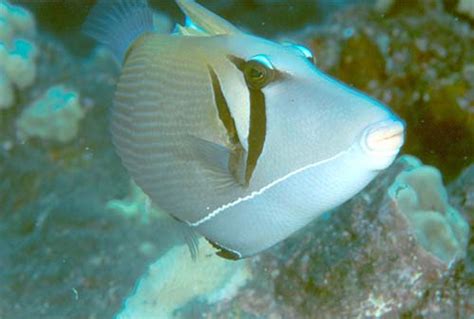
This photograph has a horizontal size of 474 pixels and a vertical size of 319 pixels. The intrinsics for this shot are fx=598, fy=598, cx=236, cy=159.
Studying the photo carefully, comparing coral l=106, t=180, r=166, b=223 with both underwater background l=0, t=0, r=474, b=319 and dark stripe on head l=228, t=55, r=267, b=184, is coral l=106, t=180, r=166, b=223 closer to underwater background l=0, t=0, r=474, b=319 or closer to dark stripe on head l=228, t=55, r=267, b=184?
underwater background l=0, t=0, r=474, b=319

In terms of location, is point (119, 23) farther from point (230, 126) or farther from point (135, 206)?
point (135, 206)

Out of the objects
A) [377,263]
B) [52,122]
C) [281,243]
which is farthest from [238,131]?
[52,122]

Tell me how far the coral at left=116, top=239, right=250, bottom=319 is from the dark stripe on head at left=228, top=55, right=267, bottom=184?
3.31ft

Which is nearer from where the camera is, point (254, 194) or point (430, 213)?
point (254, 194)

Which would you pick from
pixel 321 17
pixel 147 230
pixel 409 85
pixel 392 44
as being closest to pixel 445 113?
pixel 409 85

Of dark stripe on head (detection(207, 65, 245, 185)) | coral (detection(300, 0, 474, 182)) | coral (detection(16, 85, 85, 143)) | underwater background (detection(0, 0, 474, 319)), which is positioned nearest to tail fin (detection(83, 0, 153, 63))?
dark stripe on head (detection(207, 65, 245, 185))

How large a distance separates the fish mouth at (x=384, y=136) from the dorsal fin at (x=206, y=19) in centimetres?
42

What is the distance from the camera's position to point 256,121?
52.5 inches

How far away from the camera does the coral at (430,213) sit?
6.81 feet

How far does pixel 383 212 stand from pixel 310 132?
0.95m

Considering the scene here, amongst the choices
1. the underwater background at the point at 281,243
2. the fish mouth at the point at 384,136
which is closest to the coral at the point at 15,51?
the underwater background at the point at 281,243

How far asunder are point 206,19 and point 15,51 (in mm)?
2031

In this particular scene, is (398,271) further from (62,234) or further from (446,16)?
(446,16)

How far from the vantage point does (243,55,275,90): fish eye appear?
4.29 feet
